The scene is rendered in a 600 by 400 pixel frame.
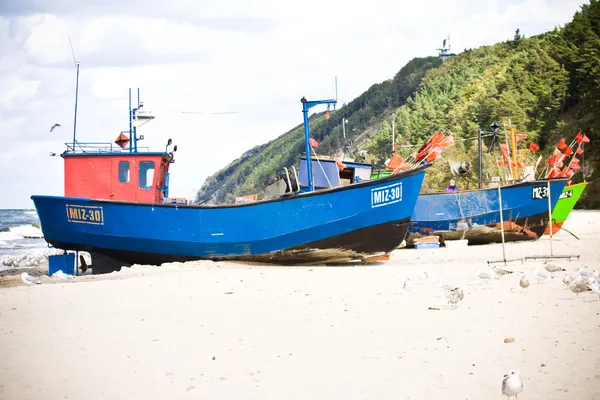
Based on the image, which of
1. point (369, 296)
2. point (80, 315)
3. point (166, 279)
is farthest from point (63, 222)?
point (369, 296)

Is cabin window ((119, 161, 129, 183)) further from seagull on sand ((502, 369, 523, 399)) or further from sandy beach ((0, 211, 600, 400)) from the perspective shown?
seagull on sand ((502, 369, 523, 399))

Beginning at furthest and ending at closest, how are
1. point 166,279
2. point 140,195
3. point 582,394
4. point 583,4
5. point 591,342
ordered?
1. point 583,4
2. point 140,195
3. point 166,279
4. point 591,342
5. point 582,394

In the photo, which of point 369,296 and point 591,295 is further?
point 369,296

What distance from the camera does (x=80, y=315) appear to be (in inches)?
318

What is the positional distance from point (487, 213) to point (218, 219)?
30.6 ft

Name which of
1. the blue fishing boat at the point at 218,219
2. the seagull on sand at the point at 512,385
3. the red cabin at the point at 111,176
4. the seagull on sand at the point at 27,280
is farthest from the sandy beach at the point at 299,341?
the red cabin at the point at 111,176

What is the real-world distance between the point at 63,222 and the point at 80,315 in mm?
6857

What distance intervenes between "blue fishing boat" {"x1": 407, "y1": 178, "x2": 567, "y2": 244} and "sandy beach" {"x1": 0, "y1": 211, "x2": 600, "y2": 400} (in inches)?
384

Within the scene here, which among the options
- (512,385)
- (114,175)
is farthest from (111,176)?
(512,385)

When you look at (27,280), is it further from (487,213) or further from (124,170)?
(487,213)

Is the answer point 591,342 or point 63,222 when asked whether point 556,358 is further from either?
point 63,222

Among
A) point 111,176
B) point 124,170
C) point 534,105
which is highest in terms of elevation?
point 534,105

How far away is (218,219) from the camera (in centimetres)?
1388

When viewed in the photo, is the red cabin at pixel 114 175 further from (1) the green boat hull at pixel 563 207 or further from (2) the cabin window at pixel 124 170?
(1) the green boat hull at pixel 563 207
